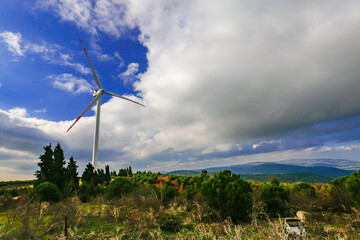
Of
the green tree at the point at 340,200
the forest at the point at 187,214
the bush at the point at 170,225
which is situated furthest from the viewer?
the green tree at the point at 340,200

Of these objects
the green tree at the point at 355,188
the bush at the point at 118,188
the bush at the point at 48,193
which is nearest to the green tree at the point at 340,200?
the green tree at the point at 355,188

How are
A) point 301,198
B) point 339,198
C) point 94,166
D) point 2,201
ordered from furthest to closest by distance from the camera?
1. point 94,166
2. point 2,201
3. point 301,198
4. point 339,198

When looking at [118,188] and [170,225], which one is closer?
[170,225]

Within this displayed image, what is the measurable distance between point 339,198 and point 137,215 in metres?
14.8

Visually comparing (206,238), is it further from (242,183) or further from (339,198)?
(339,198)

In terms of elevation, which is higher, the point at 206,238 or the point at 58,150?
the point at 58,150

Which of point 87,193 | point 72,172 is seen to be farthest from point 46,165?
point 87,193

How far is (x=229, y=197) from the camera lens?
12.0m

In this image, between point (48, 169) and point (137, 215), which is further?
point (48, 169)

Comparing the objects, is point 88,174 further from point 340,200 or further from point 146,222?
point 340,200

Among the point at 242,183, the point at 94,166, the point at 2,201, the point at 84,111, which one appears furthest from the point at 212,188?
the point at 84,111

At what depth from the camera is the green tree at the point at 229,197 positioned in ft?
39.0

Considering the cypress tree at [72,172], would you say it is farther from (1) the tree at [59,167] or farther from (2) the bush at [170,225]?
(2) the bush at [170,225]

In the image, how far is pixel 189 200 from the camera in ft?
56.9
